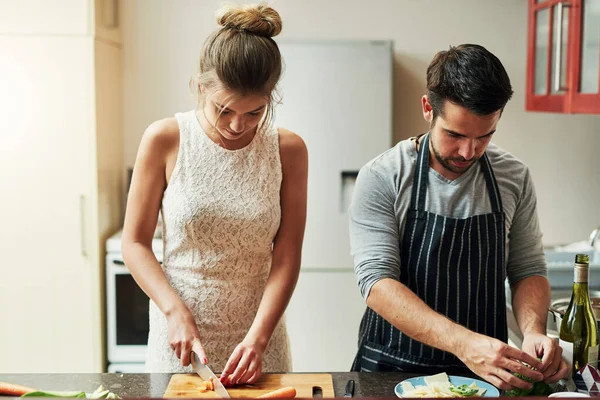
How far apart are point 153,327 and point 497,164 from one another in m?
0.84

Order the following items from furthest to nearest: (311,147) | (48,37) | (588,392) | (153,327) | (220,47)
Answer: (311,147) → (48,37) → (153,327) → (220,47) → (588,392)

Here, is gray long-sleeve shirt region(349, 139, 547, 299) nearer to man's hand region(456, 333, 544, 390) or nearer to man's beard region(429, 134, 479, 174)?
man's beard region(429, 134, 479, 174)

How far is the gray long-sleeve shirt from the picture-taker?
→ 1.60 m

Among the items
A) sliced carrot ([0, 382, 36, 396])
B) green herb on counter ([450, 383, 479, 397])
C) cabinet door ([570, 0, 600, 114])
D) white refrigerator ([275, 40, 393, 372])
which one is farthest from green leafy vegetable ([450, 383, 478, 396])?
white refrigerator ([275, 40, 393, 372])

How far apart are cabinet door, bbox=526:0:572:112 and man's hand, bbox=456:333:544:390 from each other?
4.06 ft

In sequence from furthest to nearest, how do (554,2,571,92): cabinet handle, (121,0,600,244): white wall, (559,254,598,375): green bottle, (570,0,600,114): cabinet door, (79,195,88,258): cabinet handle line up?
(121,0,600,244): white wall → (79,195,88,258): cabinet handle → (554,2,571,92): cabinet handle → (570,0,600,114): cabinet door → (559,254,598,375): green bottle

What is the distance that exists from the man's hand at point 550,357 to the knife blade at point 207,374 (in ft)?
1.86

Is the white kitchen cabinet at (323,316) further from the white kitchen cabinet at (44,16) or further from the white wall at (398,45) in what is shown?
the white kitchen cabinet at (44,16)

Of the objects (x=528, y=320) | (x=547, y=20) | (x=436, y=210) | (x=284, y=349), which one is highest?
(x=547, y=20)

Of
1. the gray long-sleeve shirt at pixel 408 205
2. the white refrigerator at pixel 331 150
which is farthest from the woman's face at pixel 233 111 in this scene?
the white refrigerator at pixel 331 150

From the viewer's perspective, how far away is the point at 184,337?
1547 millimetres

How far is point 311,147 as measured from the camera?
129 inches

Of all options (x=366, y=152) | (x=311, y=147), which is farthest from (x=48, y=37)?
(x=366, y=152)

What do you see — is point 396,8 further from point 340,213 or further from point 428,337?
point 428,337
